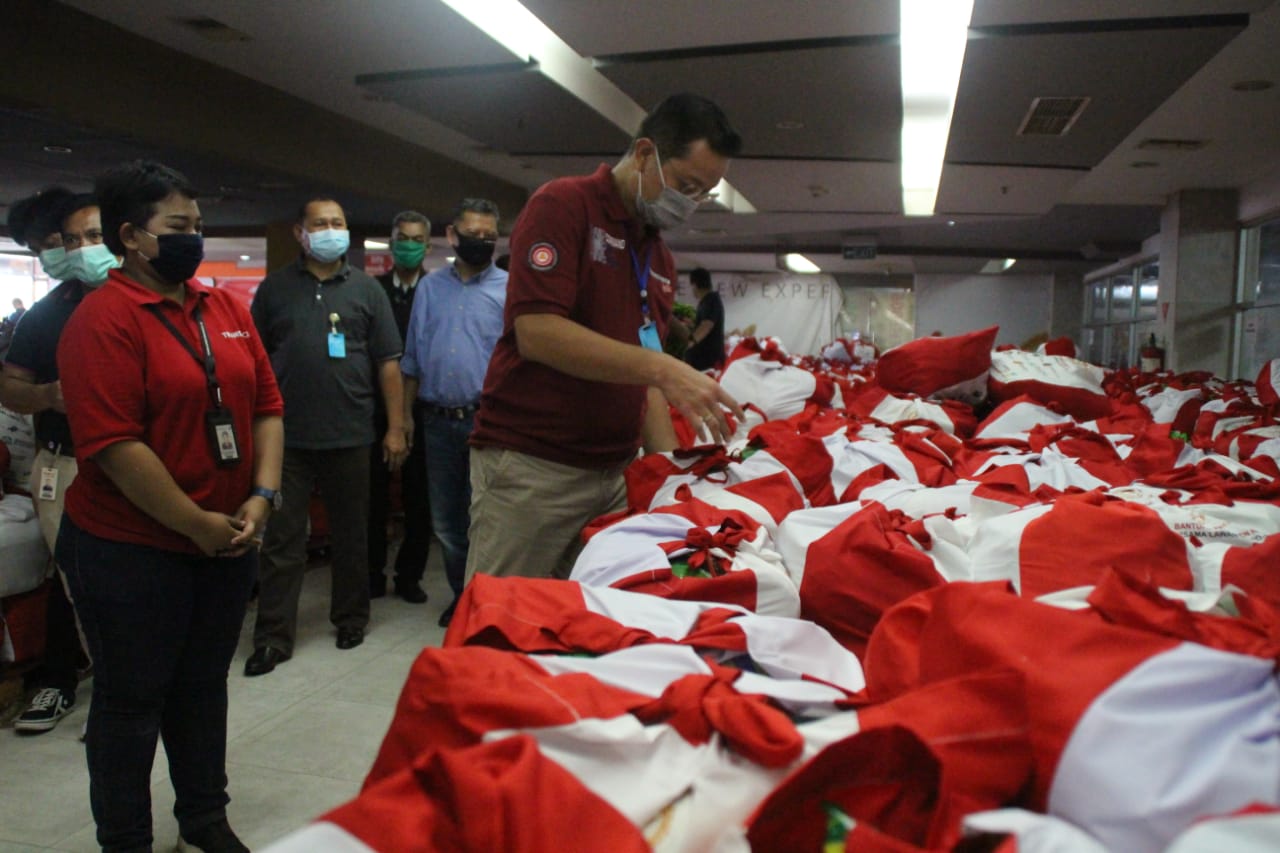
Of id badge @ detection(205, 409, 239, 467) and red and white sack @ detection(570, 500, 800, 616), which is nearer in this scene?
red and white sack @ detection(570, 500, 800, 616)

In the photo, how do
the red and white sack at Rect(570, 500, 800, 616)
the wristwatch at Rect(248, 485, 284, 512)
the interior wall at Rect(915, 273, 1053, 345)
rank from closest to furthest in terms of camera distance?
1. the red and white sack at Rect(570, 500, 800, 616)
2. the wristwatch at Rect(248, 485, 284, 512)
3. the interior wall at Rect(915, 273, 1053, 345)

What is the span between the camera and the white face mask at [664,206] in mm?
1715

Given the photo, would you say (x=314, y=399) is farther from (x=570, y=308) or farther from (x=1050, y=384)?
(x=1050, y=384)

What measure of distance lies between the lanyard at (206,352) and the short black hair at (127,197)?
0.17 m

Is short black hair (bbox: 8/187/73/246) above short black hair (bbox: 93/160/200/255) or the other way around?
above

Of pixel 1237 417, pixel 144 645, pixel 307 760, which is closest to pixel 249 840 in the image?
pixel 307 760

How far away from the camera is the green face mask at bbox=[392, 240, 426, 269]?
399 cm

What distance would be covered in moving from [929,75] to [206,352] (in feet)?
14.2

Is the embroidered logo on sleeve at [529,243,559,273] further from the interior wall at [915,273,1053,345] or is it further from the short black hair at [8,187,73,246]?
the interior wall at [915,273,1053,345]

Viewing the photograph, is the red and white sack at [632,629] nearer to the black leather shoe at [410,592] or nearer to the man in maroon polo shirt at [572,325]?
the man in maroon polo shirt at [572,325]

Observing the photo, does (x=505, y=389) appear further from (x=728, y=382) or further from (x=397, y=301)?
(x=397, y=301)

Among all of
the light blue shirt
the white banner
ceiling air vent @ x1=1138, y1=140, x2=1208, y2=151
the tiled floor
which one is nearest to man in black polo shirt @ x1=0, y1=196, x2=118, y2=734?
the tiled floor

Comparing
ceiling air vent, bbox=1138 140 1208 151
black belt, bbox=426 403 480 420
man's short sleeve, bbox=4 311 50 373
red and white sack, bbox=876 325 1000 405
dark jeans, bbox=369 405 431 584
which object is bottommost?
dark jeans, bbox=369 405 431 584

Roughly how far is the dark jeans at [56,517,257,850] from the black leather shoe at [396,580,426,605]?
219 cm
